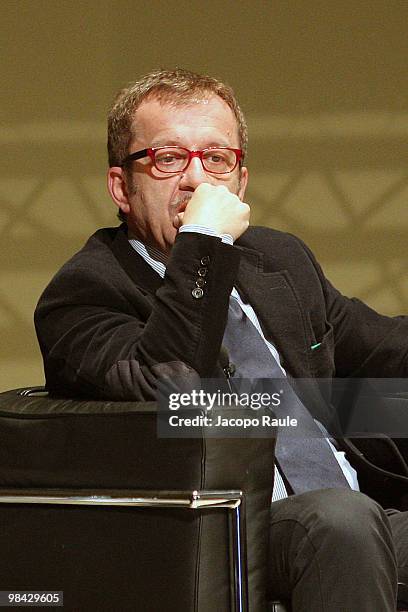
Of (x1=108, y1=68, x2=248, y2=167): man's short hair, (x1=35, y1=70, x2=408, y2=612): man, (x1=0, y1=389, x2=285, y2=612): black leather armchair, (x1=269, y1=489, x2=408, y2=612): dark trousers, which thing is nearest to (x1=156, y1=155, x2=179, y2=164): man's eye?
(x1=35, y1=70, x2=408, y2=612): man

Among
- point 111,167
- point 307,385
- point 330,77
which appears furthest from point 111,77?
point 307,385

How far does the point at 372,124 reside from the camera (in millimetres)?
4277

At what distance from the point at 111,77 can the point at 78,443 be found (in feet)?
9.46

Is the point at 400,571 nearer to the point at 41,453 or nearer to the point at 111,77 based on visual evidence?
the point at 41,453

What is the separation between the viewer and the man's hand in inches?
70.6

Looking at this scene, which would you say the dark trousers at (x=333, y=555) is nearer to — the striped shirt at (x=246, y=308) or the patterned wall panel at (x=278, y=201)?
the striped shirt at (x=246, y=308)

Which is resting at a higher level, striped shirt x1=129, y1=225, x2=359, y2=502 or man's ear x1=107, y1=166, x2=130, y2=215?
man's ear x1=107, y1=166, x2=130, y2=215

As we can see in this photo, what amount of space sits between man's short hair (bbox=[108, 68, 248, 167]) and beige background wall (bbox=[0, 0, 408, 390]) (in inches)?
87.1

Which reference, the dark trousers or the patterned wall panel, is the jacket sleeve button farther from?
the patterned wall panel

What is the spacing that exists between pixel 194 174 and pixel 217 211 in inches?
5.4

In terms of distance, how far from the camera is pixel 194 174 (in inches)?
75.6

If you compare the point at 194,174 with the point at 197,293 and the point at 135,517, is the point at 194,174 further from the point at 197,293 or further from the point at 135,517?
the point at 135,517

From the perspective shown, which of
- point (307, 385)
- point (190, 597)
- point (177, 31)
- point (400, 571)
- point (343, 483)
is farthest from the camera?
point (177, 31)

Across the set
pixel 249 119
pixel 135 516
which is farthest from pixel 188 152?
pixel 249 119
